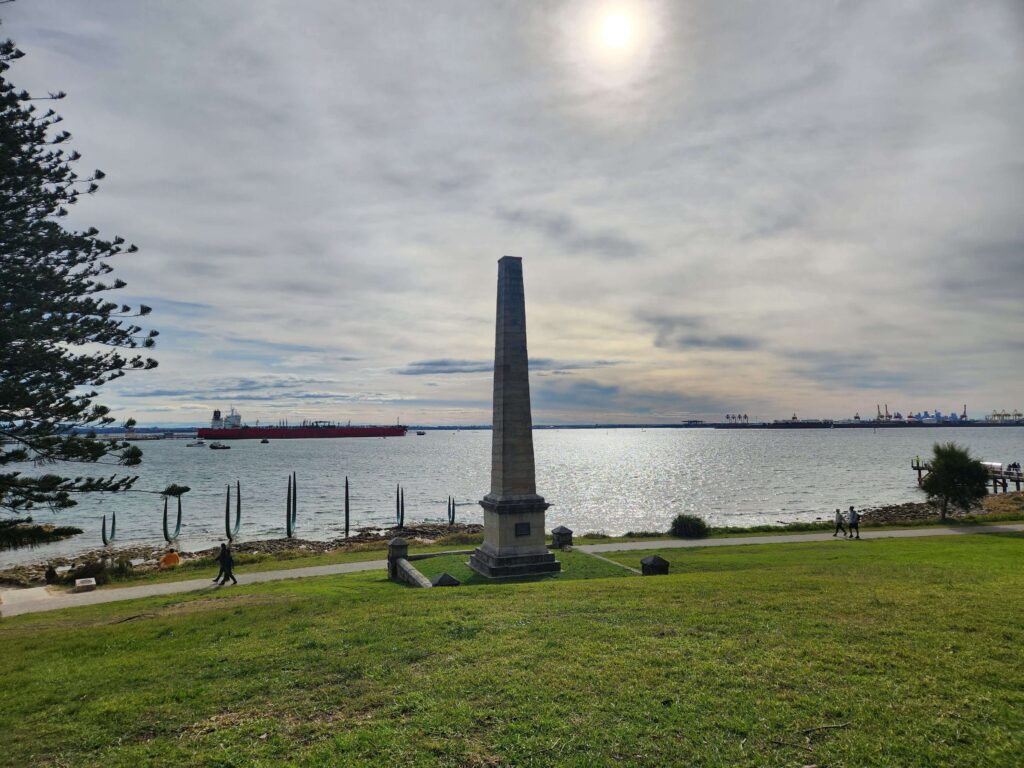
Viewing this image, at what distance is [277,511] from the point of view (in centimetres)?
5575

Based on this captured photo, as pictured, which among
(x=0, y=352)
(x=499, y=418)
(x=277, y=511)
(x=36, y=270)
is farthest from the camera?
(x=277, y=511)

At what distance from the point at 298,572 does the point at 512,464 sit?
32.5 feet

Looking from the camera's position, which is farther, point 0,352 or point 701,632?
point 0,352

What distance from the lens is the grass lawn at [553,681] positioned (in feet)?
18.9

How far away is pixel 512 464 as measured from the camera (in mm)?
19469

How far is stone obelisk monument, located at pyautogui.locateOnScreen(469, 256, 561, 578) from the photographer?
19188 millimetres

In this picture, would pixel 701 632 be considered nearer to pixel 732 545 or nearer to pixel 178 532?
pixel 732 545

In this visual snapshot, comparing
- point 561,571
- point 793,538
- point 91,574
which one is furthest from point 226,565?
point 793,538

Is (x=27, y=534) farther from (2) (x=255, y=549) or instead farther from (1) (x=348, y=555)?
(2) (x=255, y=549)

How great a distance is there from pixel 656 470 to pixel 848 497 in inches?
1624

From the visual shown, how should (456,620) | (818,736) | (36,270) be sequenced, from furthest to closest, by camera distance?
1. (36,270)
2. (456,620)
3. (818,736)

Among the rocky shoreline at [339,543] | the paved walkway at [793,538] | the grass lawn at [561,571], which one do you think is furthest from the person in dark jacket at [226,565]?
the paved walkway at [793,538]

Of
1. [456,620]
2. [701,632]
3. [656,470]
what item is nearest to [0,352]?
[456,620]

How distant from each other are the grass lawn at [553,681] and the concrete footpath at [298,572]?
26.3 feet
